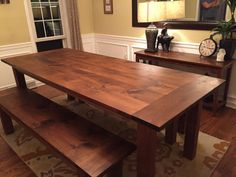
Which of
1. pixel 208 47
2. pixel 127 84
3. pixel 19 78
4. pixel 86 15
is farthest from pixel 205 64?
pixel 86 15

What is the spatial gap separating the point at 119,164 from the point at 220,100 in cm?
201

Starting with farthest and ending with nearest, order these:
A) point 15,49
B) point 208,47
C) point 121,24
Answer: point 121,24 → point 15,49 → point 208,47

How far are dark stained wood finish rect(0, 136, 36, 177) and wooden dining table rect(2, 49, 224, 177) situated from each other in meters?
0.80

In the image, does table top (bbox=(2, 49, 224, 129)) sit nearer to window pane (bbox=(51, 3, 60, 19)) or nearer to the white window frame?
the white window frame

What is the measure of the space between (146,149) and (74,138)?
20.2 inches

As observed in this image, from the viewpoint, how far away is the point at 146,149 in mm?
1277

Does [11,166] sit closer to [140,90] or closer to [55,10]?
[140,90]

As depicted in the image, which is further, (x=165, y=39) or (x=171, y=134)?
(x=165, y=39)

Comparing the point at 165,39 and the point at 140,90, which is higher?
the point at 165,39

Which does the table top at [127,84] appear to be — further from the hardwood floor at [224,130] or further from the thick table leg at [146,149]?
the hardwood floor at [224,130]

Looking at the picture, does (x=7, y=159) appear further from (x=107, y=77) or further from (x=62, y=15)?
(x=62, y=15)

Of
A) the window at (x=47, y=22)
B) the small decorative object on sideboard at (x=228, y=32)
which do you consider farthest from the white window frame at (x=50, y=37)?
the small decorative object on sideboard at (x=228, y=32)

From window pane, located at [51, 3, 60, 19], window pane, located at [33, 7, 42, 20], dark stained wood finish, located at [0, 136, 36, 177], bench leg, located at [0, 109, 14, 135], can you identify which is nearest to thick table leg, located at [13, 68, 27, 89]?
bench leg, located at [0, 109, 14, 135]

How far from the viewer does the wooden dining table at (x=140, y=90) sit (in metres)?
1.20
